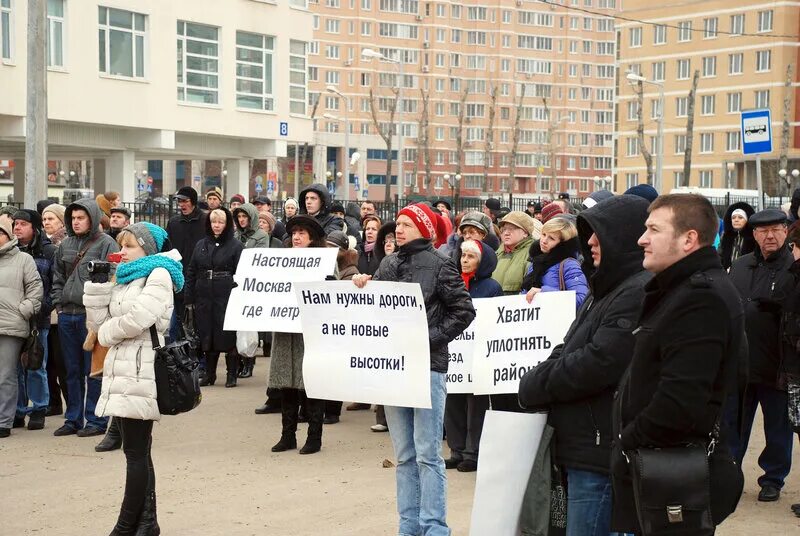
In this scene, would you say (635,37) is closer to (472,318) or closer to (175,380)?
(472,318)

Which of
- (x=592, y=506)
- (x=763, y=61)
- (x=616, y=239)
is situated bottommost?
(x=592, y=506)

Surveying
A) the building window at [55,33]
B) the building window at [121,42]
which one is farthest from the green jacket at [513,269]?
the building window at [121,42]

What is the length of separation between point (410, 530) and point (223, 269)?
287 inches

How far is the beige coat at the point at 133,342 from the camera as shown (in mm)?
7480

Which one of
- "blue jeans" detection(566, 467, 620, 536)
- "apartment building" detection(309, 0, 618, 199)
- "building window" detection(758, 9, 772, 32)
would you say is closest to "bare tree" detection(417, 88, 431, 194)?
"apartment building" detection(309, 0, 618, 199)

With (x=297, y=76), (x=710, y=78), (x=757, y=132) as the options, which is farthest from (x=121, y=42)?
(x=710, y=78)

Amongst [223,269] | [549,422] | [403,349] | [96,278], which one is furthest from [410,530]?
[223,269]

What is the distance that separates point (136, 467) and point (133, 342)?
0.83 m

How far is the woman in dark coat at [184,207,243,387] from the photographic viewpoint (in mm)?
14039

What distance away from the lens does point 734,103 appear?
96312 mm

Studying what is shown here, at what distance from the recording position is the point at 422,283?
7.56m

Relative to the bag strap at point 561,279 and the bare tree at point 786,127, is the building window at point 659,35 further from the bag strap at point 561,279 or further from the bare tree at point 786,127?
the bag strap at point 561,279

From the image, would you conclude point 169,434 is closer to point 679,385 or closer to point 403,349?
point 403,349

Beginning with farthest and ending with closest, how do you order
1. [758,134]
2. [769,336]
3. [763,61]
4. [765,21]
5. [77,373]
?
1. [763,61]
2. [765,21]
3. [758,134]
4. [77,373]
5. [769,336]
